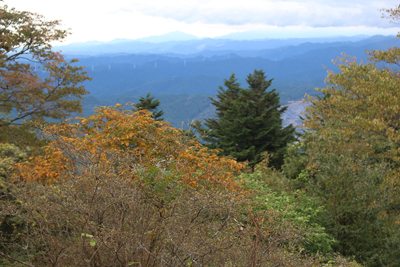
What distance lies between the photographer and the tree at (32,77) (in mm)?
13898

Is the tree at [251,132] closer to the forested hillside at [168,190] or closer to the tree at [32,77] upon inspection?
the forested hillside at [168,190]

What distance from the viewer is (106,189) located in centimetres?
333

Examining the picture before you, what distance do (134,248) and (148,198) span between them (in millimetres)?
644

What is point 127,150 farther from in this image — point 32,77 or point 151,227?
point 32,77

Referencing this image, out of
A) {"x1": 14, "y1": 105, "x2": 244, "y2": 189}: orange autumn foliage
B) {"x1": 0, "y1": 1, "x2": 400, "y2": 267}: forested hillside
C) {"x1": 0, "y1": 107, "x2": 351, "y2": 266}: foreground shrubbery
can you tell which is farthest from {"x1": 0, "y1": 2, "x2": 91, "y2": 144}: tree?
{"x1": 0, "y1": 107, "x2": 351, "y2": 266}: foreground shrubbery

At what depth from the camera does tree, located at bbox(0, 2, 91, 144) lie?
13.9 m

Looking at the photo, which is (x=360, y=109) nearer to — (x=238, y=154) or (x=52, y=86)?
(x=238, y=154)

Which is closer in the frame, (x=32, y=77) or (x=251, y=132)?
(x=32, y=77)

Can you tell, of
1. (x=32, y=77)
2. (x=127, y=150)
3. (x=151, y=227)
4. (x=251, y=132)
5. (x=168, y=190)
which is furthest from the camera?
(x=251, y=132)

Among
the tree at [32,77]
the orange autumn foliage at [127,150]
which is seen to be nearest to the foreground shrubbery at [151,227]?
the orange autumn foliage at [127,150]

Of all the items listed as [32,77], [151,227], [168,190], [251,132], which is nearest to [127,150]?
[168,190]

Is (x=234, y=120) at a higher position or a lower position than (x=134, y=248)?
lower

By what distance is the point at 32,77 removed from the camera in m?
14.7

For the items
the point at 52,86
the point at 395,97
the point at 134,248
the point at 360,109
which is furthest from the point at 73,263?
the point at 52,86
